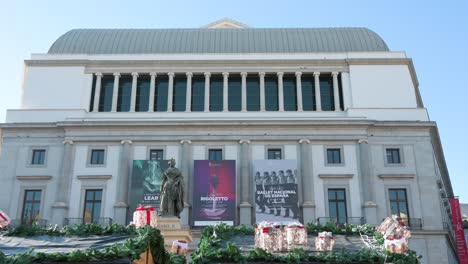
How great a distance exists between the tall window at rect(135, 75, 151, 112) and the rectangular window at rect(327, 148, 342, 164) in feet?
48.1

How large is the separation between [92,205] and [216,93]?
43.3ft

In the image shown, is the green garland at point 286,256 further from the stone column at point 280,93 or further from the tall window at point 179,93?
→ the tall window at point 179,93

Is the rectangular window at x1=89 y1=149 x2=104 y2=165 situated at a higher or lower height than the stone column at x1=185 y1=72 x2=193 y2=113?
lower

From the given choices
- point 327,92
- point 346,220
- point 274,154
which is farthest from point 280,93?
point 346,220

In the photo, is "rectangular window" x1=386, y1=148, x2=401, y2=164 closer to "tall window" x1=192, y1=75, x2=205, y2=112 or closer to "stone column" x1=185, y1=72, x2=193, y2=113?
"tall window" x1=192, y1=75, x2=205, y2=112

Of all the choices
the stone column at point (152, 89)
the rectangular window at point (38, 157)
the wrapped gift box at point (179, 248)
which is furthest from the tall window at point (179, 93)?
the wrapped gift box at point (179, 248)

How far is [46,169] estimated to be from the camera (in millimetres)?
46500

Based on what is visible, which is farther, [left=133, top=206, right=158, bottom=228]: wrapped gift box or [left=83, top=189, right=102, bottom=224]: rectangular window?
[left=83, top=189, right=102, bottom=224]: rectangular window

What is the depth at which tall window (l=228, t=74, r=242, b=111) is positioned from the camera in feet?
164

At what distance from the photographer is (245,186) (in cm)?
4550

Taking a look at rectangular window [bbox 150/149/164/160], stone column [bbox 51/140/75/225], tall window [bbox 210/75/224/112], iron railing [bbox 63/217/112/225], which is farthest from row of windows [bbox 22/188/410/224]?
tall window [bbox 210/75/224/112]

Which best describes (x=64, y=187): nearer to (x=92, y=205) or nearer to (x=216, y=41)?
(x=92, y=205)

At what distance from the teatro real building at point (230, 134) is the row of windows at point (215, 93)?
9 centimetres

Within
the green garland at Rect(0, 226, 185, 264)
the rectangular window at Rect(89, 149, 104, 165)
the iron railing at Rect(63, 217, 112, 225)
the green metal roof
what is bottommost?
the green garland at Rect(0, 226, 185, 264)
